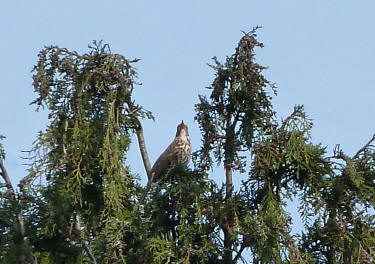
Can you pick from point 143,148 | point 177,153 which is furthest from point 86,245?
point 177,153

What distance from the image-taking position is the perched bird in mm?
10852

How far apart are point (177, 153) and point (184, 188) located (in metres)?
1.73

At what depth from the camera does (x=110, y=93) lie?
9.92 meters

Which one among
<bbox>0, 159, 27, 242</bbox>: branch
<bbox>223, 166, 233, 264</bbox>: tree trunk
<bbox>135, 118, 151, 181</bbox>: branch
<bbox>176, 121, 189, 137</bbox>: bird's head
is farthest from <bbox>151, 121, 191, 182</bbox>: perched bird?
<bbox>0, 159, 27, 242</bbox>: branch

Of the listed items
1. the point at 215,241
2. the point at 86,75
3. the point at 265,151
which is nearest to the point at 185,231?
the point at 215,241

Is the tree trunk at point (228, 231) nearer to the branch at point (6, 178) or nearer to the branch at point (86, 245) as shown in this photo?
the branch at point (86, 245)

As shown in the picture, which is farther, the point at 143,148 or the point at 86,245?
the point at 143,148

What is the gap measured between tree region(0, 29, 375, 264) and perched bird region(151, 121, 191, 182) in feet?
3.06

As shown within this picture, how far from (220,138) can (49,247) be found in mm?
1443

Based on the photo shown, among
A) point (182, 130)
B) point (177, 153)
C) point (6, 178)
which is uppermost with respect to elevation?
point (182, 130)

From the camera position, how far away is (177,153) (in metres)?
11.3

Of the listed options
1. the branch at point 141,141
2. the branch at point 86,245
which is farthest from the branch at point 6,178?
the branch at point 141,141

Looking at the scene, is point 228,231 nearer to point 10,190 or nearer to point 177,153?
point 10,190

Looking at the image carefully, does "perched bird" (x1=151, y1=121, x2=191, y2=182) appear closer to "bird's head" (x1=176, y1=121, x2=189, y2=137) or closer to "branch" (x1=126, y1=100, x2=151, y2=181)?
"bird's head" (x1=176, y1=121, x2=189, y2=137)
